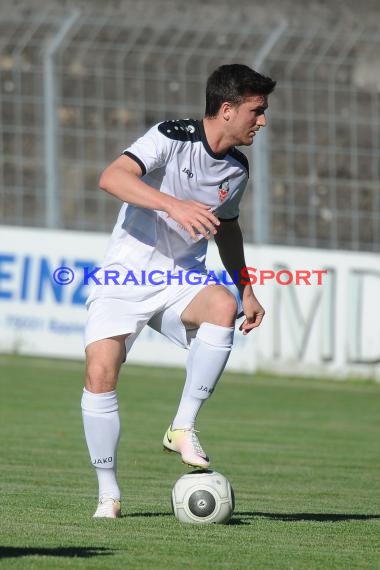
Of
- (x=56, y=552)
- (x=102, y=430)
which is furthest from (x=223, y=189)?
(x=56, y=552)

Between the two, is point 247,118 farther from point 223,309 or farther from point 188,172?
point 223,309

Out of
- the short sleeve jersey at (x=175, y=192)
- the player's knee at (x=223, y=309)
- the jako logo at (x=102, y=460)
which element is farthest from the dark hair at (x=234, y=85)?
the jako logo at (x=102, y=460)

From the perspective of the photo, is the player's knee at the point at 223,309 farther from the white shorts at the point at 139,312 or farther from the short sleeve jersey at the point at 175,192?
the short sleeve jersey at the point at 175,192

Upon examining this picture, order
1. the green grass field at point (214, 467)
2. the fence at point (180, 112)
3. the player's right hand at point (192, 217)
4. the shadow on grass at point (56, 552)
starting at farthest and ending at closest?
the fence at point (180, 112) → the player's right hand at point (192, 217) → the green grass field at point (214, 467) → the shadow on grass at point (56, 552)

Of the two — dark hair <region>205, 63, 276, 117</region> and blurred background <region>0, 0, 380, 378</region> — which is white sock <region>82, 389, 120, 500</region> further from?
blurred background <region>0, 0, 380, 378</region>

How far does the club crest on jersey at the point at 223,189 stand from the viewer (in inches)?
260

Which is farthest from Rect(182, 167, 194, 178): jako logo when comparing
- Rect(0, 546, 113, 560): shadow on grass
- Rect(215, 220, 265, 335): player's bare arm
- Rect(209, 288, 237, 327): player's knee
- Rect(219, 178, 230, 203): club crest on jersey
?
Rect(0, 546, 113, 560): shadow on grass

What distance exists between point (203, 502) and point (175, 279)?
102cm

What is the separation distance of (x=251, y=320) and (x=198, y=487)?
2.95 ft

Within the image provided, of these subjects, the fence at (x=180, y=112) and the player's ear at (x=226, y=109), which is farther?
the fence at (x=180, y=112)

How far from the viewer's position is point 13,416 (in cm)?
1143

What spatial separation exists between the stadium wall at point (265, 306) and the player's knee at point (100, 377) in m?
8.10

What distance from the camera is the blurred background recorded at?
15.2 m

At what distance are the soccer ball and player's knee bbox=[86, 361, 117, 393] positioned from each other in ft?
1.75
